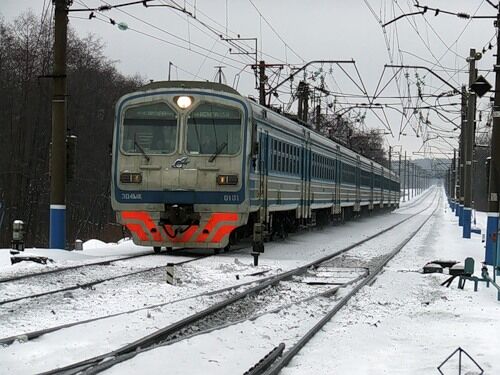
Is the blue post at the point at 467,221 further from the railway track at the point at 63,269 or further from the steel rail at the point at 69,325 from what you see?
the steel rail at the point at 69,325

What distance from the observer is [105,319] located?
851cm

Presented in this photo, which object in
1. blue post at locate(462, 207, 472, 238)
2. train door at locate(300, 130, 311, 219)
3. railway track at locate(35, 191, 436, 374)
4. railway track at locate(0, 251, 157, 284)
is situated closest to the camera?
railway track at locate(35, 191, 436, 374)

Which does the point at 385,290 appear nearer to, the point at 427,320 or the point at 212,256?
the point at 427,320

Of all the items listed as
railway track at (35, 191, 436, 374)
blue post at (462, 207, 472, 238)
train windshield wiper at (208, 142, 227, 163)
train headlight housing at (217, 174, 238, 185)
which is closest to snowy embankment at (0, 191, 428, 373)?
railway track at (35, 191, 436, 374)

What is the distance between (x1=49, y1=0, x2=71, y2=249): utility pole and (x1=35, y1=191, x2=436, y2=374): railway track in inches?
224

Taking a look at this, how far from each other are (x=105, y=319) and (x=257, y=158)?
30.4ft

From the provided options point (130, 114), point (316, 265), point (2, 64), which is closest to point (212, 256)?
point (316, 265)

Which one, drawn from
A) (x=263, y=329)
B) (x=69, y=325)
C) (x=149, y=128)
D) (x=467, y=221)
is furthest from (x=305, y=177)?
(x=69, y=325)

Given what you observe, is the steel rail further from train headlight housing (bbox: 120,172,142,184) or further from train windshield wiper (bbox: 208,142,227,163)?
train headlight housing (bbox: 120,172,142,184)

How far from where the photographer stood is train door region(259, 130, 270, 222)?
58.9ft

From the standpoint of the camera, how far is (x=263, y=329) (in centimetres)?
862

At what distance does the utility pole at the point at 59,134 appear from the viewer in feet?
54.6

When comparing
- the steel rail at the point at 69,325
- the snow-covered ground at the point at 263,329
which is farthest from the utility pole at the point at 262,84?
the steel rail at the point at 69,325

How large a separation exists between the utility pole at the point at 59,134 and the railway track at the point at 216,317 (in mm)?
5684
